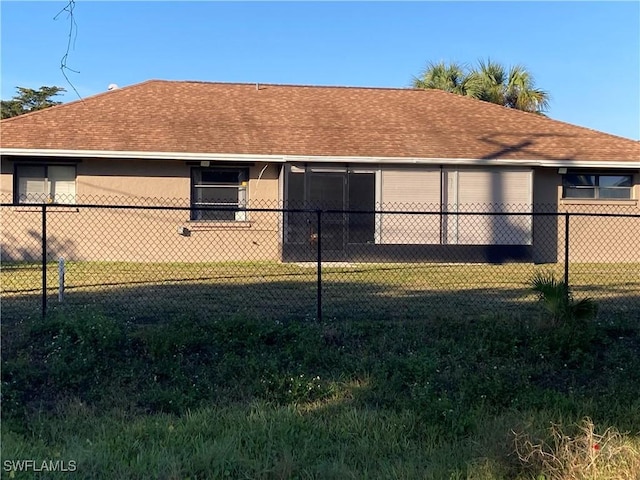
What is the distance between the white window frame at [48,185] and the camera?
579 inches

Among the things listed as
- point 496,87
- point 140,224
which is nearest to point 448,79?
point 496,87

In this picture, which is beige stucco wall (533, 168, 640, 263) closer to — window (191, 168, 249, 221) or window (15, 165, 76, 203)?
window (191, 168, 249, 221)

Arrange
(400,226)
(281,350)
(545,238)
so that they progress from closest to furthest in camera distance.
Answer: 1. (281,350)
2. (400,226)
3. (545,238)

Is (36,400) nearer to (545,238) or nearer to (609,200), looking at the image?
(545,238)

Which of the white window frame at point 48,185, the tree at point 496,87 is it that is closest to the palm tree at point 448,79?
the tree at point 496,87

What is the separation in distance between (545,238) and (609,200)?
Result: 1.80 metres

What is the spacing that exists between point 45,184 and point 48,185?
7 centimetres

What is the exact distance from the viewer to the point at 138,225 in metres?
14.9

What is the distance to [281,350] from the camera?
649 cm

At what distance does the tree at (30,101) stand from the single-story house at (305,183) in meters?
20.7

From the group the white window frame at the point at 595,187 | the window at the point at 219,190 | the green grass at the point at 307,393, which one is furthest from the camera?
the white window frame at the point at 595,187

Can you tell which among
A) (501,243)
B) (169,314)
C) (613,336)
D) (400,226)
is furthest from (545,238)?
(169,314)

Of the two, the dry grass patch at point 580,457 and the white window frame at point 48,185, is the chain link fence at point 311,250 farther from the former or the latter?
the dry grass patch at point 580,457

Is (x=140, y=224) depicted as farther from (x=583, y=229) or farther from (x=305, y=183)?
(x=583, y=229)
